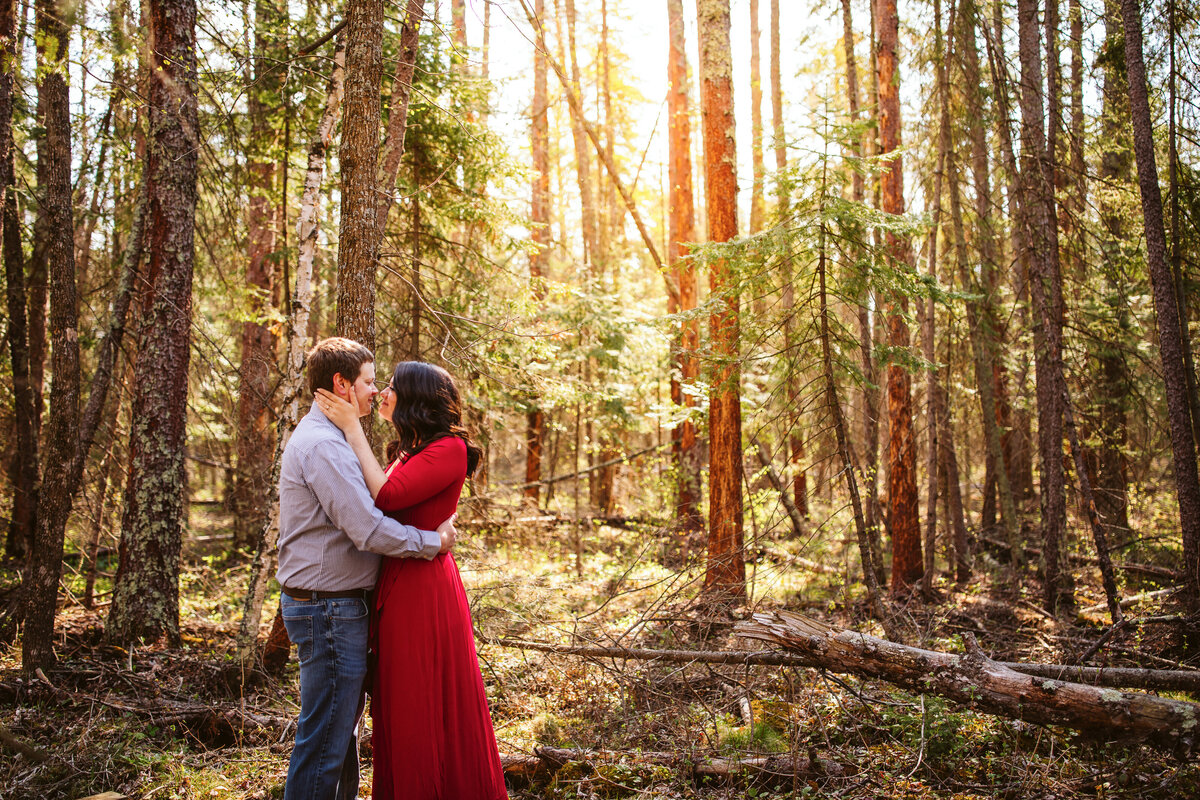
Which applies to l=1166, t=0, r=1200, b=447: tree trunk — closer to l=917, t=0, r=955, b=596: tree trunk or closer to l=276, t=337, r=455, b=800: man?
l=917, t=0, r=955, b=596: tree trunk

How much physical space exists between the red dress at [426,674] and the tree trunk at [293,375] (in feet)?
9.04

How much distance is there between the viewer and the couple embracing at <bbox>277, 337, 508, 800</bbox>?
3055mm

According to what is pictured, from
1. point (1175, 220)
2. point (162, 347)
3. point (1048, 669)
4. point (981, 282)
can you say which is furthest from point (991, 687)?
point (981, 282)

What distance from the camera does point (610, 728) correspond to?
16.7ft

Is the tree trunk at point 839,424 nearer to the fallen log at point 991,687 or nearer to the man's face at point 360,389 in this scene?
the fallen log at point 991,687

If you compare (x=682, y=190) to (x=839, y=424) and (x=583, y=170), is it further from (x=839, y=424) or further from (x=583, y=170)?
(x=839, y=424)

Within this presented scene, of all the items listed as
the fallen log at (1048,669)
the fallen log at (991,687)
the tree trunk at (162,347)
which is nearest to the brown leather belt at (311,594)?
the fallen log at (991,687)

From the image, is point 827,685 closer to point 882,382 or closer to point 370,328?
point 370,328

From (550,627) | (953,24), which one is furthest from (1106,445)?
(550,627)

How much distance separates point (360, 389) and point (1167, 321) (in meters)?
7.07

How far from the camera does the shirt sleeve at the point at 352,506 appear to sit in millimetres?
2975

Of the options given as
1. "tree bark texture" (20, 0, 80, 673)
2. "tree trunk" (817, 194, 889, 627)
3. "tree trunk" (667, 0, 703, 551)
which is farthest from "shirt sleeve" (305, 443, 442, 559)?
"tree trunk" (667, 0, 703, 551)

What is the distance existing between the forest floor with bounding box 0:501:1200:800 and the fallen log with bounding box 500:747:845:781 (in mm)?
19

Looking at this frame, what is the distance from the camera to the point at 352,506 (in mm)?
2977
